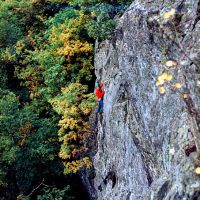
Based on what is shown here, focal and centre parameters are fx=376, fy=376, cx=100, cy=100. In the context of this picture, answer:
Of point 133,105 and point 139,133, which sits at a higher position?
point 133,105

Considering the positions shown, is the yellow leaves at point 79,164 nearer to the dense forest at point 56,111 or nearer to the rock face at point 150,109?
the dense forest at point 56,111

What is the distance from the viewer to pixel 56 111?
16.4 m

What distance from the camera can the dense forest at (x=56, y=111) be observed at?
1557 centimetres

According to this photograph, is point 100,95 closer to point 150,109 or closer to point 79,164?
point 79,164

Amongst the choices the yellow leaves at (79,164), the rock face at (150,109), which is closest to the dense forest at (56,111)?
the yellow leaves at (79,164)

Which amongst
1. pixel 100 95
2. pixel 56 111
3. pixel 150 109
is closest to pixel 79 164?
pixel 56 111

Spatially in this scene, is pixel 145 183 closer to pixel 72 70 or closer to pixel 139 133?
pixel 139 133

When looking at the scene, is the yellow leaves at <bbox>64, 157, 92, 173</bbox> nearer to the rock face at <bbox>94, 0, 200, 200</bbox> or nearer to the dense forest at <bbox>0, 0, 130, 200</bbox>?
the dense forest at <bbox>0, 0, 130, 200</bbox>

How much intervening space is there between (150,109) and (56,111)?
762 cm

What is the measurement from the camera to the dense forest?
15.6m

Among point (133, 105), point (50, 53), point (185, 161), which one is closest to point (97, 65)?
point (50, 53)

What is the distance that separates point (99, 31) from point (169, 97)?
21.5 ft

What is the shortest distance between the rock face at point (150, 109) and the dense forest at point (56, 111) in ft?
4.10

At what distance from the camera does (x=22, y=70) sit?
21109mm
